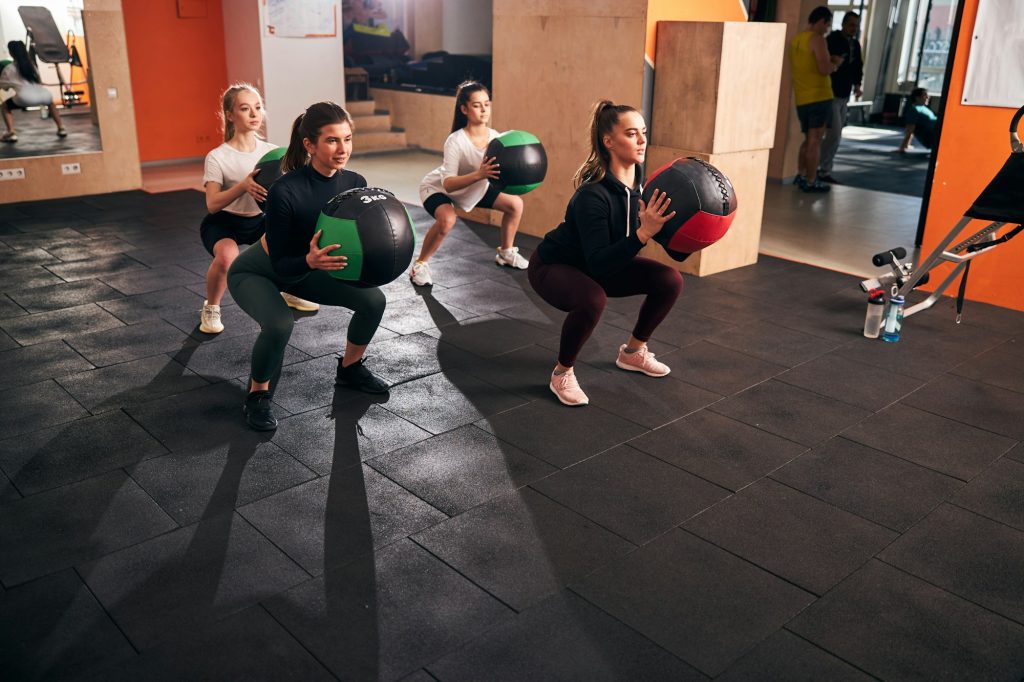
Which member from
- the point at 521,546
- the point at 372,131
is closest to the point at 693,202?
the point at 521,546

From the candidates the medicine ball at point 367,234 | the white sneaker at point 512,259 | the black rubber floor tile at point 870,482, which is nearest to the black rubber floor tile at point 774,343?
the black rubber floor tile at point 870,482

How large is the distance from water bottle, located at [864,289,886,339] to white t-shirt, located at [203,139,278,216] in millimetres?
2866

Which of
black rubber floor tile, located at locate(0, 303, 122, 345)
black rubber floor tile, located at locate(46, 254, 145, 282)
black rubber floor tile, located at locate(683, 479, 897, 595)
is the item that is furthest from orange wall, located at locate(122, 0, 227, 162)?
black rubber floor tile, located at locate(683, 479, 897, 595)

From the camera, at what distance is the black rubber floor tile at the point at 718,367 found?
3.80m

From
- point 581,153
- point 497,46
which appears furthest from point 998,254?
point 497,46

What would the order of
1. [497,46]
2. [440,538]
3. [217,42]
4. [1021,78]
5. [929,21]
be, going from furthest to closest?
[929,21] < [217,42] < [497,46] < [1021,78] < [440,538]

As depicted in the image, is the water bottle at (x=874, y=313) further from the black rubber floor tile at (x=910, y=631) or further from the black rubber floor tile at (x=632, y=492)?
the black rubber floor tile at (x=910, y=631)

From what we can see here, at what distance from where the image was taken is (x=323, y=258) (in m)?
2.91

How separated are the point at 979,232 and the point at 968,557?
210 cm

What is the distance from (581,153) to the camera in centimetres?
584

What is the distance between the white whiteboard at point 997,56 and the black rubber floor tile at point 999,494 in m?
2.37

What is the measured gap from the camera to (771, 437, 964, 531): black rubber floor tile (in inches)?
111

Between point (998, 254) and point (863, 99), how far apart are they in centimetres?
937

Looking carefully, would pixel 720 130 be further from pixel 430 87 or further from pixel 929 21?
pixel 929 21
